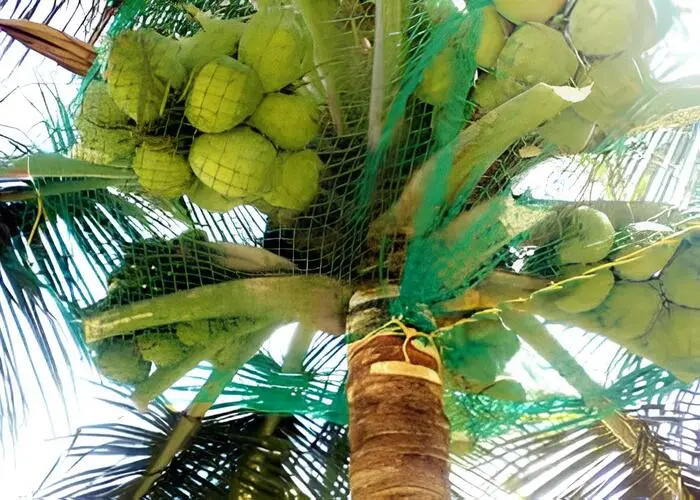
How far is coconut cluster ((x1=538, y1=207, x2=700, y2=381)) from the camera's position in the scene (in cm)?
229

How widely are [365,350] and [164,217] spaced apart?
28.4 inches

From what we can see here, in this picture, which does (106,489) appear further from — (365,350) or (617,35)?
(617,35)

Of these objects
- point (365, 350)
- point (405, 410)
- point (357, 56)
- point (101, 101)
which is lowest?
point (405, 410)

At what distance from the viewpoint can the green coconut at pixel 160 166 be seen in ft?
6.89

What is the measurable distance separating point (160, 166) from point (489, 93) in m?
0.77

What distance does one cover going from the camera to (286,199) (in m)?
2.25

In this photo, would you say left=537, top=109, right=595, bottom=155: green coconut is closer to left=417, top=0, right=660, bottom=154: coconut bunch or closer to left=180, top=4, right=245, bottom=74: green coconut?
left=417, top=0, right=660, bottom=154: coconut bunch

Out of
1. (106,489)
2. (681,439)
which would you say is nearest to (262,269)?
(106,489)

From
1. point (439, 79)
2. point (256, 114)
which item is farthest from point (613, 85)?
point (256, 114)

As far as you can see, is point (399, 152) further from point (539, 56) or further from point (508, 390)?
point (508, 390)

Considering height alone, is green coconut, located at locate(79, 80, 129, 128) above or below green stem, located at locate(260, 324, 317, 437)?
above

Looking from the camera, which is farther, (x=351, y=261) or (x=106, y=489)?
(x=106, y=489)

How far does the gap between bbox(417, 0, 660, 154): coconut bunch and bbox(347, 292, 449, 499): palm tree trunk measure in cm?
58

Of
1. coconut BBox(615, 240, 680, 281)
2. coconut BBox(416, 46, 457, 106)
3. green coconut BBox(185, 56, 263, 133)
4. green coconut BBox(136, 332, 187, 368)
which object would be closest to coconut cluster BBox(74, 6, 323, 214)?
green coconut BBox(185, 56, 263, 133)
